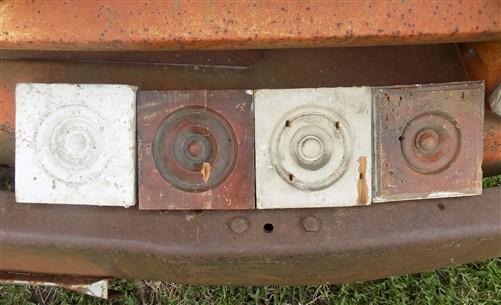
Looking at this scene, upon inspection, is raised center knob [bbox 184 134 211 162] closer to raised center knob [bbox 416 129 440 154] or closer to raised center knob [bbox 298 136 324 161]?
raised center knob [bbox 298 136 324 161]

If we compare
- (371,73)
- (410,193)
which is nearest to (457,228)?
(410,193)

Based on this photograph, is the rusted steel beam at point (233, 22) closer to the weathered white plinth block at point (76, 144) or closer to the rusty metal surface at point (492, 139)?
the weathered white plinth block at point (76, 144)

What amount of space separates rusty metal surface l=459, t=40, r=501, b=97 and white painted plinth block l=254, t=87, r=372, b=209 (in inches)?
13.8

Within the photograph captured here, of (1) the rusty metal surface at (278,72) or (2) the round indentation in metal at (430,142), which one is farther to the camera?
(1) the rusty metal surface at (278,72)

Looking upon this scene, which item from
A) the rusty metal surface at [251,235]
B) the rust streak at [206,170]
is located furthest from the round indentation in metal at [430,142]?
the rust streak at [206,170]

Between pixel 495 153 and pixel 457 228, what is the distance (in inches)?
13.6

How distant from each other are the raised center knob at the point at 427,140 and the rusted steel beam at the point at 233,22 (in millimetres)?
370

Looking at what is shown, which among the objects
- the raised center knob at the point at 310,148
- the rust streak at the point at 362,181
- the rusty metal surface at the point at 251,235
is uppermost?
the raised center knob at the point at 310,148

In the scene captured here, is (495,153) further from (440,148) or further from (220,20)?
(220,20)

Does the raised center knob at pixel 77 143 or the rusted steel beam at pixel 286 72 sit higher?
the rusted steel beam at pixel 286 72

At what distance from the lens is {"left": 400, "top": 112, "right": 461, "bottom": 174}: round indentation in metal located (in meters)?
1.67

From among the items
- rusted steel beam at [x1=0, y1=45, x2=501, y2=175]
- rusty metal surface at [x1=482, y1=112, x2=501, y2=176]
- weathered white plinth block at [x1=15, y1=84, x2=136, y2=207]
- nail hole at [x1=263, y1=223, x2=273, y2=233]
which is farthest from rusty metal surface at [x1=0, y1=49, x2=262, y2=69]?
rusty metal surface at [x1=482, y1=112, x2=501, y2=176]

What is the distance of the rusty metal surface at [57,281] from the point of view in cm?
188

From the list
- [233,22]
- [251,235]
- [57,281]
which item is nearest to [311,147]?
[251,235]
